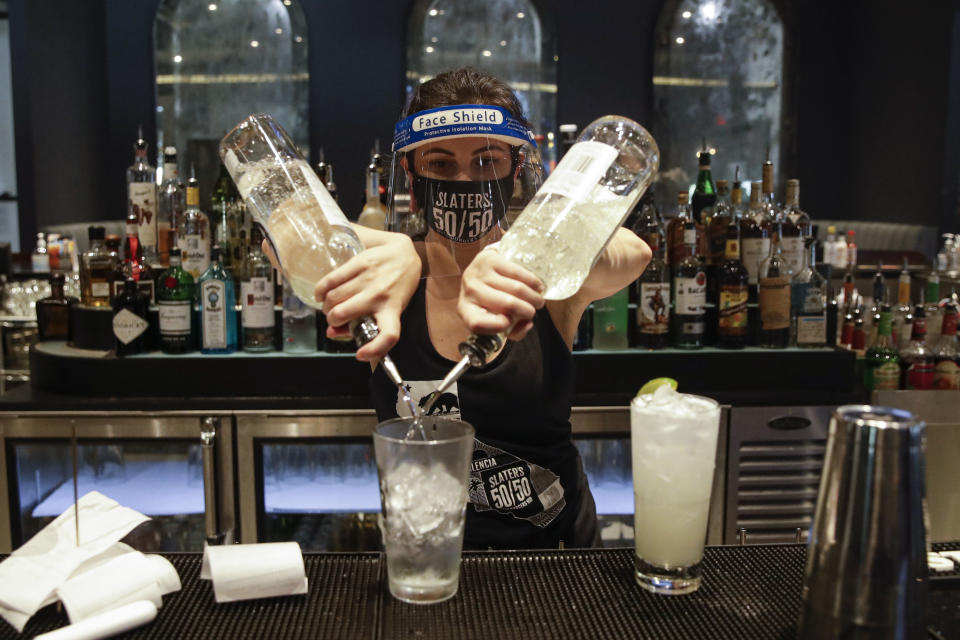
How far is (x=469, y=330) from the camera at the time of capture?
112cm

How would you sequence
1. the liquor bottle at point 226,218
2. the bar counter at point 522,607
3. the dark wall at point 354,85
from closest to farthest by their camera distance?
1. the bar counter at point 522,607
2. the liquor bottle at point 226,218
3. the dark wall at point 354,85

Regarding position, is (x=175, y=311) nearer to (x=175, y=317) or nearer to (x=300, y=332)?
(x=175, y=317)

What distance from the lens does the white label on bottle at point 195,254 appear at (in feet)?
8.14

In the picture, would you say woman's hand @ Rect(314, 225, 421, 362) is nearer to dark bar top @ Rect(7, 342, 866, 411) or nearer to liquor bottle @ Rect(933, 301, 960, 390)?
dark bar top @ Rect(7, 342, 866, 411)

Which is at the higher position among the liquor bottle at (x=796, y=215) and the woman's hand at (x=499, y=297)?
the liquor bottle at (x=796, y=215)

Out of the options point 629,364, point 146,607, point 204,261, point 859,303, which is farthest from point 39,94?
point 146,607

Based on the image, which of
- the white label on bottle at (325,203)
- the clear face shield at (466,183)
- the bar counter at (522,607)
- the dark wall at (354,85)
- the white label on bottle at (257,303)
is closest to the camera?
the bar counter at (522,607)

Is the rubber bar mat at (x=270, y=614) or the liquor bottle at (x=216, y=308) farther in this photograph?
the liquor bottle at (x=216, y=308)

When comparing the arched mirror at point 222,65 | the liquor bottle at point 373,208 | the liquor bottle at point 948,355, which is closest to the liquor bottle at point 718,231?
the liquor bottle at point 948,355

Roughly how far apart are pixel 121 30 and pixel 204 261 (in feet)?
14.6

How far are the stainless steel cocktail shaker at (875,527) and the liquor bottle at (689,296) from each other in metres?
1.79

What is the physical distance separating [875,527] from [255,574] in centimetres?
60

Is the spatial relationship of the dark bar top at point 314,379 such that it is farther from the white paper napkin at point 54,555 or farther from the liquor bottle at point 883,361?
the white paper napkin at point 54,555

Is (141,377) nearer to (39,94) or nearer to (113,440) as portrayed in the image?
(113,440)
